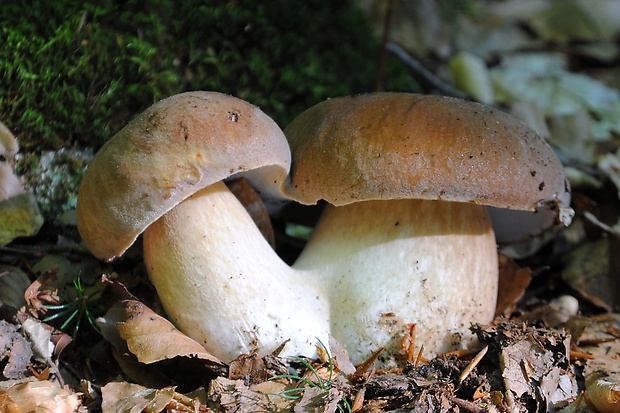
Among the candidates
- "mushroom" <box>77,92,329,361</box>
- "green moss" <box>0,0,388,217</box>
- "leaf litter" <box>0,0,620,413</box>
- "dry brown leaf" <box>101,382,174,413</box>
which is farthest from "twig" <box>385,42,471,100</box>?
"dry brown leaf" <box>101,382,174,413</box>

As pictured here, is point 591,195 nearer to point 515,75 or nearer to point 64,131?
point 515,75

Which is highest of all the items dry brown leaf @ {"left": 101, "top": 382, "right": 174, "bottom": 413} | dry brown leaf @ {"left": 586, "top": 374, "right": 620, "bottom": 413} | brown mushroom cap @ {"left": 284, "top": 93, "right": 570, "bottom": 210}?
brown mushroom cap @ {"left": 284, "top": 93, "right": 570, "bottom": 210}

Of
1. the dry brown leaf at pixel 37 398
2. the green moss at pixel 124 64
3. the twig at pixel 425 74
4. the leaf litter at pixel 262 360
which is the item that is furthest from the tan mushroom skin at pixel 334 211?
the twig at pixel 425 74

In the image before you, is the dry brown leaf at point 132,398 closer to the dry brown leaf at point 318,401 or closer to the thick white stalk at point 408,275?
the dry brown leaf at point 318,401

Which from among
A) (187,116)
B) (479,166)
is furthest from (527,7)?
(187,116)

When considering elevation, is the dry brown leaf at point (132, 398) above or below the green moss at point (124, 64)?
below

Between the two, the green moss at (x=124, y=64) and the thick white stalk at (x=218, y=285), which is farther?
the green moss at (x=124, y=64)

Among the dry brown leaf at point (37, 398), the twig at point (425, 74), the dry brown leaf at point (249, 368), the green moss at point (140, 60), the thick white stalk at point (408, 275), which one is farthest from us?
the twig at point (425, 74)

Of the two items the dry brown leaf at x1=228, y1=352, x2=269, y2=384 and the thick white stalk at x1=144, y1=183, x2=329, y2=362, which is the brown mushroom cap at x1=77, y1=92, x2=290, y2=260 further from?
the dry brown leaf at x1=228, y1=352, x2=269, y2=384

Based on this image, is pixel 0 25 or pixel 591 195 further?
pixel 591 195
